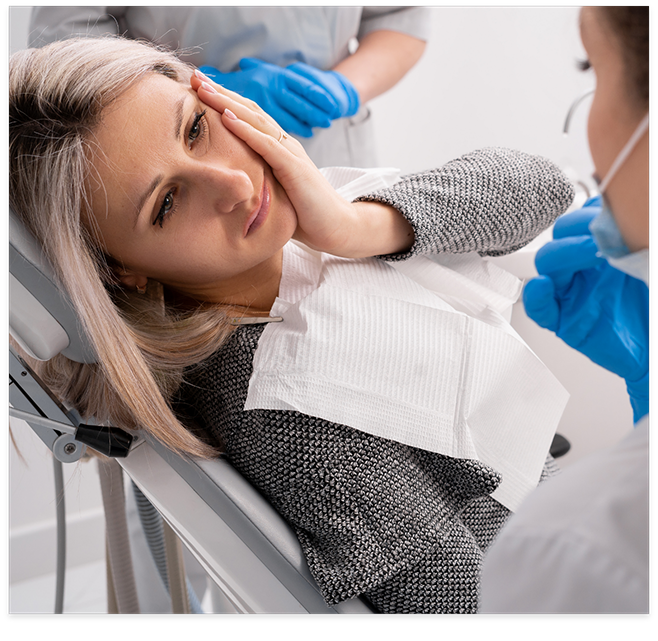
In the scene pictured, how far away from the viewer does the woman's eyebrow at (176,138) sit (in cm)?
70

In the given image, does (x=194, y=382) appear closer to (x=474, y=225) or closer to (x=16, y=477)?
(x=474, y=225)

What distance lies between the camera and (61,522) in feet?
3.73

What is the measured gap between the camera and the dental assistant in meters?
0.40

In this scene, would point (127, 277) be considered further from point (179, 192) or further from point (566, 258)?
point (566, 258)

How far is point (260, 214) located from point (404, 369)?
279 mm

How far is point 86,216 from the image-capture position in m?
0.73

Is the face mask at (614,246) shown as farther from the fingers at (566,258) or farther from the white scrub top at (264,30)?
the white scrub top at (264,30)

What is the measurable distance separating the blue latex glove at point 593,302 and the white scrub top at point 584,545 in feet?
1.88

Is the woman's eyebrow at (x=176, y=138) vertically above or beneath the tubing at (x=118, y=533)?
above

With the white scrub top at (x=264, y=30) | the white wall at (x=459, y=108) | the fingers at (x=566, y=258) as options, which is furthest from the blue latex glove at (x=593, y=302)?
the white wall at (x=459, y=108)

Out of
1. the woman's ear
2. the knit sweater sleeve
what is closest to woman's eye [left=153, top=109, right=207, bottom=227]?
the woman's ear

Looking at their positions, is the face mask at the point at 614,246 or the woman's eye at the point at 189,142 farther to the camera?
the woman's eye at the point at 189,142

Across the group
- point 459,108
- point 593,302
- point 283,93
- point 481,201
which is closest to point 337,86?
point 283,93

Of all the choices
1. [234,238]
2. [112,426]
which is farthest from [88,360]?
[234,238]
